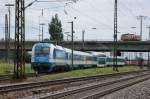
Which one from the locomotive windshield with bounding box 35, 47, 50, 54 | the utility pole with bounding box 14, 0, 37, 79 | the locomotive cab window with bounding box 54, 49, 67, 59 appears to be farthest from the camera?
the locomotive cab window with bounding box 54, 49, 67, 59

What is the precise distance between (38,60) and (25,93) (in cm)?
2528

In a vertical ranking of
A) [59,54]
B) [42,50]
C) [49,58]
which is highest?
[42,50]

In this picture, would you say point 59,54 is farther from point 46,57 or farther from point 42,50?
point 46,57

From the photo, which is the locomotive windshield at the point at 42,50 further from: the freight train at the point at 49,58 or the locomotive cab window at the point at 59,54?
the locomotive cab window at the point at 59,54

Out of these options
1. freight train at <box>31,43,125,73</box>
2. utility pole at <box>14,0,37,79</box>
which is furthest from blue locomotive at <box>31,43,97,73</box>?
utility pole at <box>14,0,37,79</box>

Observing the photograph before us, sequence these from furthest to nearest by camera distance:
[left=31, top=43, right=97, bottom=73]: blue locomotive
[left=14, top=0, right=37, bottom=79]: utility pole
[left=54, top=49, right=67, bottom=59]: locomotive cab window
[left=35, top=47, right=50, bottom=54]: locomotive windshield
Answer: [left=54, top=49, right=67, bottom=59]: locomotive cab window
[left=35, top=47, right=50, bottom=54]: locomotive windshield
[left=31, top=43, right=97, bottom=73]: blue locomotive
[left=14, top=0, right=37, bottom=79]: utility pole

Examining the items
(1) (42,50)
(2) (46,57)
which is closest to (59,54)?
(1) (42,50)

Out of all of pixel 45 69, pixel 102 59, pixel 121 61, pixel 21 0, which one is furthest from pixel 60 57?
pixel 121 61

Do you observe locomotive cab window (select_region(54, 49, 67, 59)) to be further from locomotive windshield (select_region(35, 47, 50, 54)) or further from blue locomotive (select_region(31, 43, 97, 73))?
locomotive windshield (select_region(35, 47, 50, 54))

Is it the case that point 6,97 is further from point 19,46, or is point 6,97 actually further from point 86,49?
point 86,49

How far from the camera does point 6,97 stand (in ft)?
65.7

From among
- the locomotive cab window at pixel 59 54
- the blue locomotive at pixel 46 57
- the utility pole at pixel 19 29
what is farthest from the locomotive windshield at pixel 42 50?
the utility pole at pixel 19 29

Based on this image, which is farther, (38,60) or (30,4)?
(38,60)

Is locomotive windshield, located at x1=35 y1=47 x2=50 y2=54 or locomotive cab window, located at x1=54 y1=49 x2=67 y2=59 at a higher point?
locomotive windshield, located at x1=35 y1=47 x2=50 y2=54
